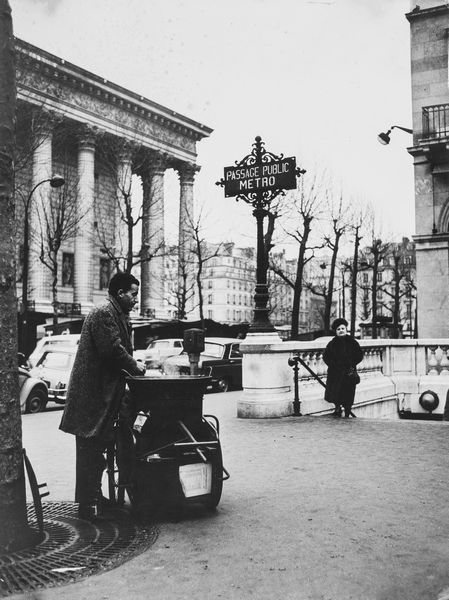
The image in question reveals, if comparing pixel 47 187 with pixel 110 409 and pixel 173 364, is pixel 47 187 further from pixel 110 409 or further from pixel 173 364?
pixel 110 409

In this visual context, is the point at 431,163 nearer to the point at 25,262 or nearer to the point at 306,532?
the point at 25,262

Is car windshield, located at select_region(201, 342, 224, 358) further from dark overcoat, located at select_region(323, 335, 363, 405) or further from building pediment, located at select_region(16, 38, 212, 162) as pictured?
building pediment, located at select_region(16, 38, 212, 162)

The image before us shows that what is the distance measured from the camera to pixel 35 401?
→ 1683 centimetres

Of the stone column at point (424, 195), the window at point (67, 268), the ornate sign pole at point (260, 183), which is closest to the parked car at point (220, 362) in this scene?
the stone column at point (424, 195)

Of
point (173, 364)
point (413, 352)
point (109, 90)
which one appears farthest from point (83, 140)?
point (413, 352)

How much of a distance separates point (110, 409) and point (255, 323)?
7846 mm

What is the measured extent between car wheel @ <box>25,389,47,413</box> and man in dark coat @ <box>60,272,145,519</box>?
37.6 ft

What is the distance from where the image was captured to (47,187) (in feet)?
160

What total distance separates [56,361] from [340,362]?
9340 mm

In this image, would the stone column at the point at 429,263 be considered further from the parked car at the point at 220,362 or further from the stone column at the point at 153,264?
the stone column at the point at 153,264

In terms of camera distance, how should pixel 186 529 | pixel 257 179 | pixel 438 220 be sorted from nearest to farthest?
pixel 186 529 < pixel 257 179 < pixel 438 220

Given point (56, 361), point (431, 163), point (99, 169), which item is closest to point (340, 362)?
point (56, 361)

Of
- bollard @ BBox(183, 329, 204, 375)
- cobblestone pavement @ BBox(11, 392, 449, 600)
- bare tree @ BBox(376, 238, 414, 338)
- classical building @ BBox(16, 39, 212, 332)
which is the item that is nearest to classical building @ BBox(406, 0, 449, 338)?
cobblestone pavement @ BBox(11, 392, 449, 600)

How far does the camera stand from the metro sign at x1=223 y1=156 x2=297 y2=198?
1232 cm
